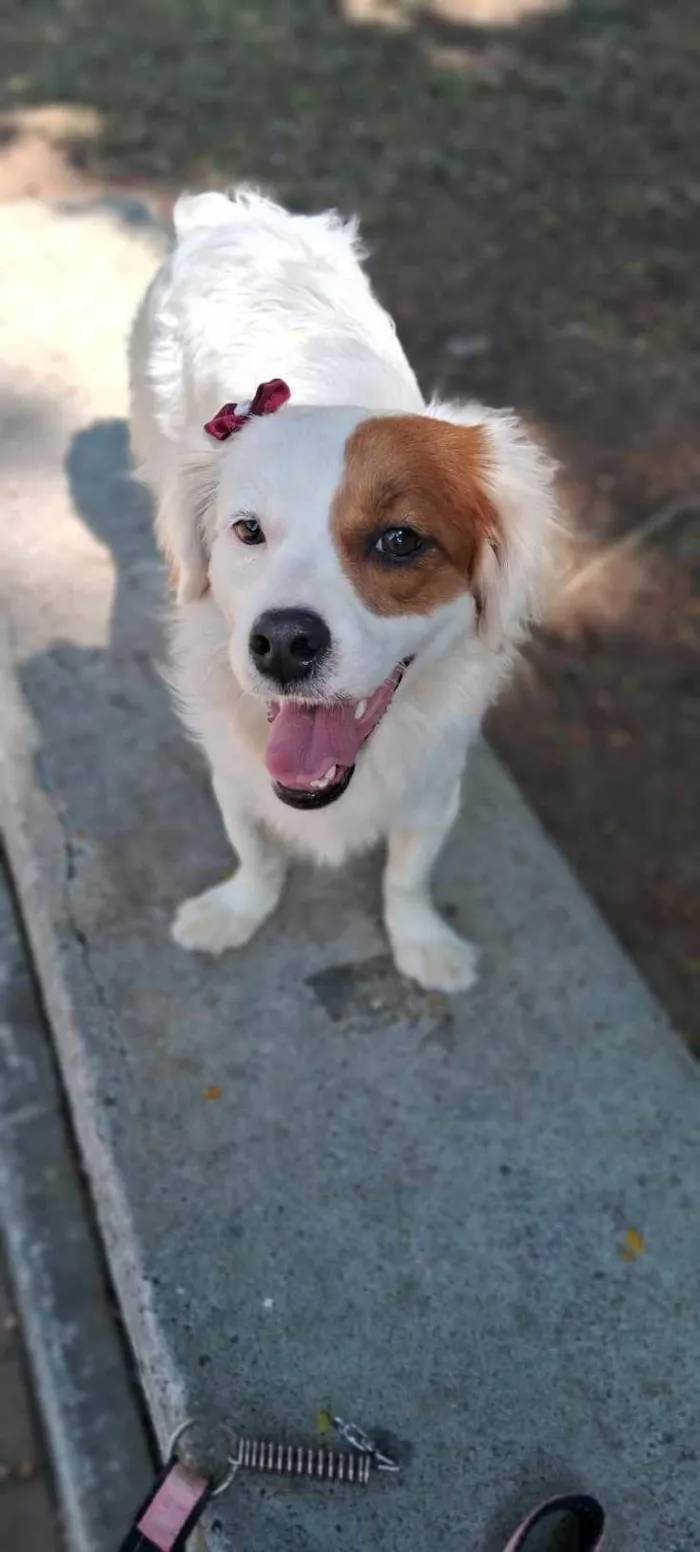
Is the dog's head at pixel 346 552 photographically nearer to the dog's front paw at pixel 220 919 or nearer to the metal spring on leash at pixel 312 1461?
the dog's front paw at pixel 220 919

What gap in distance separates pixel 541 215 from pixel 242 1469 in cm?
518

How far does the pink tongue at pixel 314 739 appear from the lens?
2.03 m

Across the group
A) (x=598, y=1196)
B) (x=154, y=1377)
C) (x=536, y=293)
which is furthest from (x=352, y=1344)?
(x=536, y=293)

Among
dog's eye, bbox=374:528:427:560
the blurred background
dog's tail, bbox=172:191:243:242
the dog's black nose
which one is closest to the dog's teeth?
the dog's black nose

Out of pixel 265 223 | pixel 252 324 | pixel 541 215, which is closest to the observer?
pixel 252 324

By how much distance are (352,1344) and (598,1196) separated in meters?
0.55

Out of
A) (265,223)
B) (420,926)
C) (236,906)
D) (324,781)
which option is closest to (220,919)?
(236,906)

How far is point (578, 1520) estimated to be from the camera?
1.97m

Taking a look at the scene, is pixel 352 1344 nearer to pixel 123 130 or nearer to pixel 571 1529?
pixel 571 1529

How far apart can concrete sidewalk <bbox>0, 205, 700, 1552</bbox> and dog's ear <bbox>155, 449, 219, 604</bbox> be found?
775 millimetres

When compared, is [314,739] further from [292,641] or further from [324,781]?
[292,641]

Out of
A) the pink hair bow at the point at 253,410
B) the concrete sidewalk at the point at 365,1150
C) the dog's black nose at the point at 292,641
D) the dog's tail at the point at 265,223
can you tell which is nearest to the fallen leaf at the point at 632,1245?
the concrete sidewalk at the point at 365,1150

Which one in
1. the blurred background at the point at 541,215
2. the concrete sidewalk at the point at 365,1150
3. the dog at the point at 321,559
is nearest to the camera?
the dog at the point at 321,559

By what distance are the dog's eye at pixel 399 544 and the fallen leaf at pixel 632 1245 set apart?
52.8 inches
